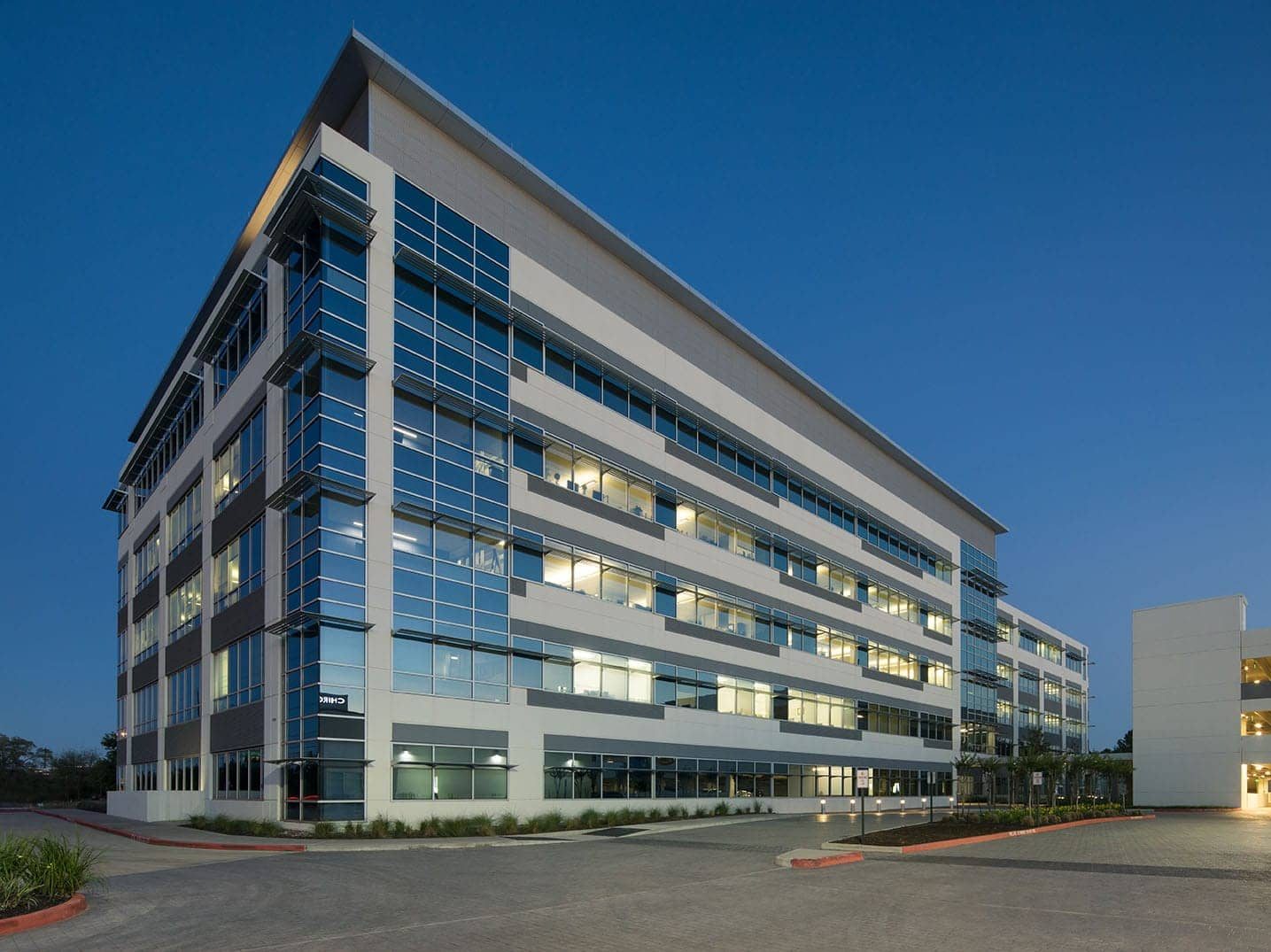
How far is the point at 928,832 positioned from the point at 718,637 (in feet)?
63.1

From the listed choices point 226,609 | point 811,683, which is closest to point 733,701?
point 811,683

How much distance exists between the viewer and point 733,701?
1928 inches

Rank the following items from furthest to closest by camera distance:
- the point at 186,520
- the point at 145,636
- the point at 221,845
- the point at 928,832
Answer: the point at 145,636 < the point at 186,520 < the point at 928,832 < the point at 221,845

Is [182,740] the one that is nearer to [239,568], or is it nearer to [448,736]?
[239,568]

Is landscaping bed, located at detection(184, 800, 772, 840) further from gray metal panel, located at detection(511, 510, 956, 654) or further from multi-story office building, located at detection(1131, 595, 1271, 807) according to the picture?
multi-story office building, located at detection(1131, 595, 1271, 807)

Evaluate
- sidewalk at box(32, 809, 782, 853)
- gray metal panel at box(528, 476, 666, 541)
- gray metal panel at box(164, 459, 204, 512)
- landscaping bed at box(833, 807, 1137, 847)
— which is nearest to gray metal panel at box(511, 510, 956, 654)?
gray metal panel at box(528, 476, 666, 541)

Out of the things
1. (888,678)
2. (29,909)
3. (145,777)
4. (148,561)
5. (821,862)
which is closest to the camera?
(29,909)

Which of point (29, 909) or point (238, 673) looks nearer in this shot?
point (29, 909)

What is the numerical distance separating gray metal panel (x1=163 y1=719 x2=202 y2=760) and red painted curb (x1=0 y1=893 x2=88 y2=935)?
26.4 m

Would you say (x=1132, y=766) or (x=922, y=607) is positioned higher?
(x=922, y=607)

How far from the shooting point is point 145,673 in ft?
161

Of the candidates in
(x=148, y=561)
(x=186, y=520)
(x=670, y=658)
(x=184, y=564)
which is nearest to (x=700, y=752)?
(x=670, y=658)

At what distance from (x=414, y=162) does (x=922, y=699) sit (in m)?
51.6

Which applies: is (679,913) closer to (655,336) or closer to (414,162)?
(414,162)
